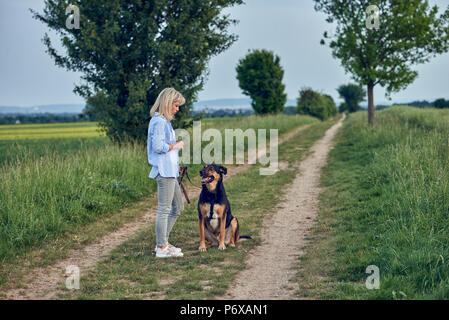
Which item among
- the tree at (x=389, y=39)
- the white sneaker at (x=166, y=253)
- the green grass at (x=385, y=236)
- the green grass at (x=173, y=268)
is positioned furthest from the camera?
the tree at (x=389, y=39)

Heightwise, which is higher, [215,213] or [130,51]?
[130,51]

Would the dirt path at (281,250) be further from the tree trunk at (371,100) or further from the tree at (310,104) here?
the tree at (310,104)

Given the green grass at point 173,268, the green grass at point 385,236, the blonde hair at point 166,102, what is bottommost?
the green grass at point 173,268

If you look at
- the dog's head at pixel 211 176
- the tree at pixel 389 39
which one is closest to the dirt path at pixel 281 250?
the dog's head at pixel 211 176

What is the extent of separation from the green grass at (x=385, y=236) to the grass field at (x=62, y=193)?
4426 millimetres

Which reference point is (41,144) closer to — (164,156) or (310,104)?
(164,156)

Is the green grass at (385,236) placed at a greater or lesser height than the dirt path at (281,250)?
greater

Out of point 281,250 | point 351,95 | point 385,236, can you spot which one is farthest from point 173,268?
point 351,95

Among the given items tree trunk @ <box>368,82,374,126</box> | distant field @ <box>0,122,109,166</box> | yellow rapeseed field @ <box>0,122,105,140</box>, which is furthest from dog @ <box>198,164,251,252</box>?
tree trunk @ <box>368,82,374,126</box>

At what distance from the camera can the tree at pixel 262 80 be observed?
3850 centimetres

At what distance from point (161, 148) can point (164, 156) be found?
236 mm

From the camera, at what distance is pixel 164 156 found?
239 inches

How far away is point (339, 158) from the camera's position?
649 inches

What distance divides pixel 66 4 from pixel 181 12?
3.71m
